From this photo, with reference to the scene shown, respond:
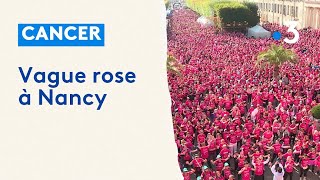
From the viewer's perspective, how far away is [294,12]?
199ft

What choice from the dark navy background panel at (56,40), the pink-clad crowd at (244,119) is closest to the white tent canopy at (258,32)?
the pink-clad crowd at (244,119)

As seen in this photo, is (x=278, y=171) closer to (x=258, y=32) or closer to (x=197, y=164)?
(x=197, y=164)

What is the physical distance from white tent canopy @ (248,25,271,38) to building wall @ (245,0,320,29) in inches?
383

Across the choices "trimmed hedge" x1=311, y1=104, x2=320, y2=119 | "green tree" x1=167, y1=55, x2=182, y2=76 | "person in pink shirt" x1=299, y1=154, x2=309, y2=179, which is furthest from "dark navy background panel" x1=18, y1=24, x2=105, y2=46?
"green tree" x1=167, y1=55, x2=182, y2=76

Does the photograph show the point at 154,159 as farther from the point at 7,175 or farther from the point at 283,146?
the point at 283,146

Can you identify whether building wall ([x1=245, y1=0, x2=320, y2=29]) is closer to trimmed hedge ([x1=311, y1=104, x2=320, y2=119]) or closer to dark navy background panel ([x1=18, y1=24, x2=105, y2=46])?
trimmed hedge ([x1=311, y1=104, x2=320, y2=119])

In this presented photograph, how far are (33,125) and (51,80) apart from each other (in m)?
0.21

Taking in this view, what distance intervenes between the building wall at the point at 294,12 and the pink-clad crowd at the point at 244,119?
2623cm

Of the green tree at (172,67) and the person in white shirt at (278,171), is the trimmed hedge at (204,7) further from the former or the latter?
the person in white shirt at (278,171)

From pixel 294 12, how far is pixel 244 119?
48.9m

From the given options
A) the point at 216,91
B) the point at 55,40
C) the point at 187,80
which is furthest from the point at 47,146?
the point at 187,80

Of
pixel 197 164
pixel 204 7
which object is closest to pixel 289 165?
pixel 197 164

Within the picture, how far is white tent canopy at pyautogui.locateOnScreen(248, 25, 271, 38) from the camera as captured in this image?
1790 inches

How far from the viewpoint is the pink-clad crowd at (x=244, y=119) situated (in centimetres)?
1082
